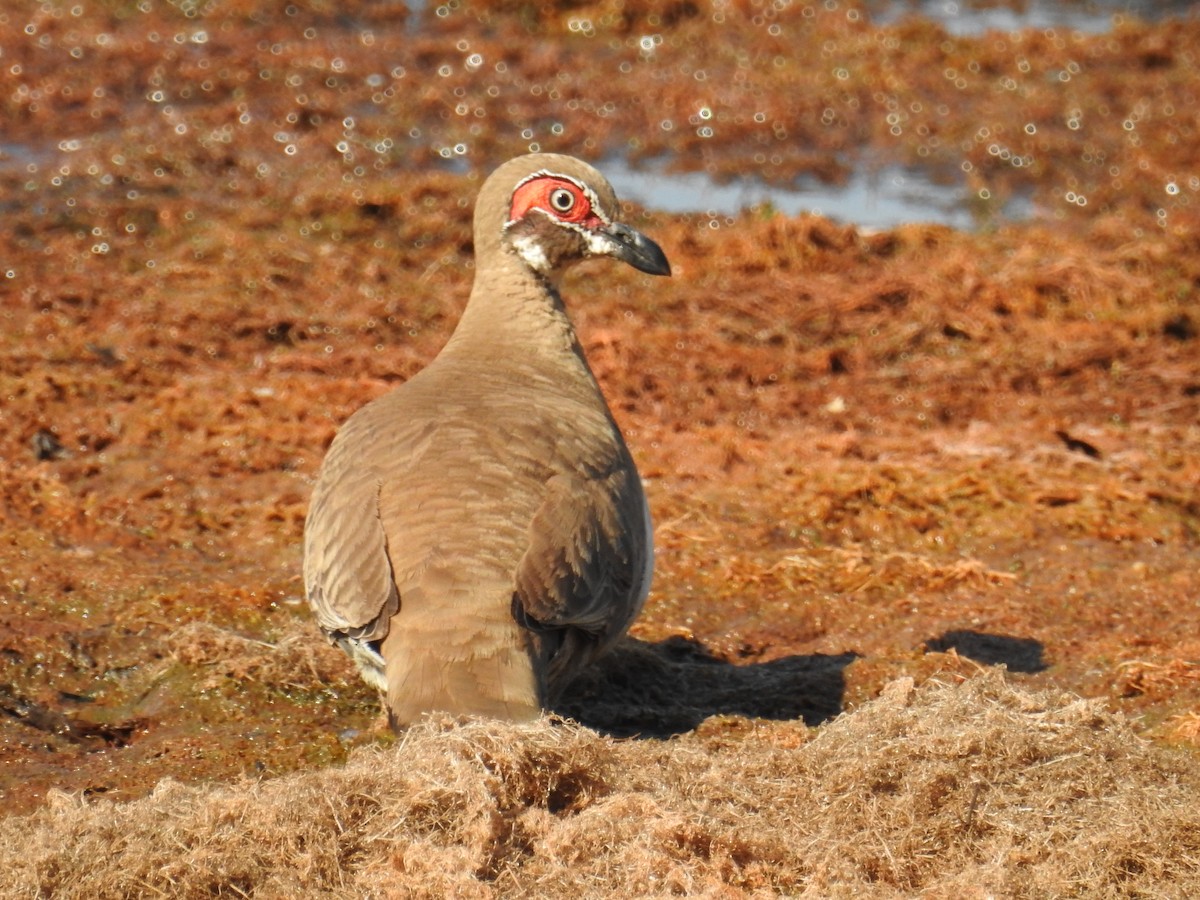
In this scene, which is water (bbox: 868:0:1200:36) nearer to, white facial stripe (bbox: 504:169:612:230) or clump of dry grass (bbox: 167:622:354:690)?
white facial stripe (bbox: 504:169:612:230)

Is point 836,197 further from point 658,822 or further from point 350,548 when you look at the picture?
point 658,822

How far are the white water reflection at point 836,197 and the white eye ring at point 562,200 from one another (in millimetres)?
6819

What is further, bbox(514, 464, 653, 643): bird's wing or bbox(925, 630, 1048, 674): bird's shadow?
bbox(925, 630, 1048, 674): bird's shadow

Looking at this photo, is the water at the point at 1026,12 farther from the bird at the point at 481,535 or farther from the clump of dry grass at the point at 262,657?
the clump of dry grass at the point at 262,657

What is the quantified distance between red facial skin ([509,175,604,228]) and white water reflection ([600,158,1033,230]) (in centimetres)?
680

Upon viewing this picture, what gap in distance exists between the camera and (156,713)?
598cm

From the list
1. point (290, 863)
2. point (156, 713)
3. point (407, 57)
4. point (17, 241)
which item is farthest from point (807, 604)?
point (407, 57)

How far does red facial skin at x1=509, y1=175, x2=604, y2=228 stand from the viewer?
6625mm

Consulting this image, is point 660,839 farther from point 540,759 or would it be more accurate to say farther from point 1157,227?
point 1157,227

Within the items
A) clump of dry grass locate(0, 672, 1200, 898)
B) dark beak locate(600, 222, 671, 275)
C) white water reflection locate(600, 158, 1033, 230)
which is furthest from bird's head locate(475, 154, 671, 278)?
white water reflection locate(600, 158, 1033, 230)

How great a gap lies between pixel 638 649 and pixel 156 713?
6.02 feet

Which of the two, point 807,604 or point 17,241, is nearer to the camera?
point 807,604

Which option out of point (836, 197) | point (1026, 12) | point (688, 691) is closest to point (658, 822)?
point (688, 691)

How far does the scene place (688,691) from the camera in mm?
6434
